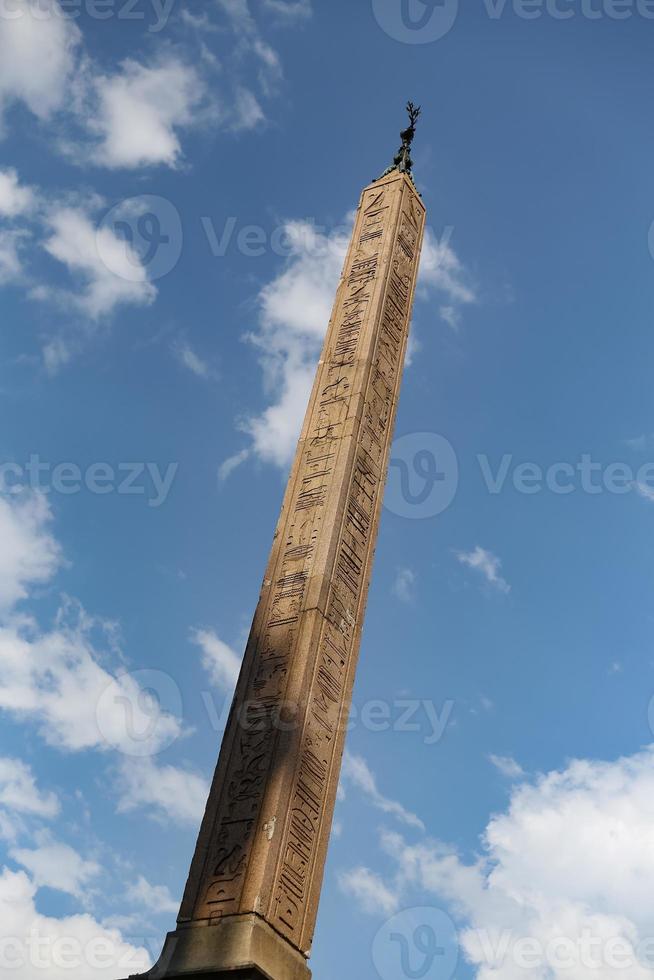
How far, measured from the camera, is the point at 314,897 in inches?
301

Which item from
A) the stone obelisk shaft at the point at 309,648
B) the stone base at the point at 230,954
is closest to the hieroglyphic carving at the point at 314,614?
the stone obelisk shaft at the point at 309,648

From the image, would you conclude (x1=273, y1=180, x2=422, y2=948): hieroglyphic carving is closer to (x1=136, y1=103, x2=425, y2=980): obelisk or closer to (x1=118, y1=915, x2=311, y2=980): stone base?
(x1=136, y1=103, x2=425, y2=980): obelisk

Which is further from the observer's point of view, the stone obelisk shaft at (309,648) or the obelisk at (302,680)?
the stone obelisk shaft at (309,648)

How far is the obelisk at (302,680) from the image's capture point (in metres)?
7.23

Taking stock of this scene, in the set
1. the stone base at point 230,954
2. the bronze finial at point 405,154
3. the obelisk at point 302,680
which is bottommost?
the stone base at point 230,954

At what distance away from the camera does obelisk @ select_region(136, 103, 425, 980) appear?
23.7ft

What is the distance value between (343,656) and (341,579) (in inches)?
25.8

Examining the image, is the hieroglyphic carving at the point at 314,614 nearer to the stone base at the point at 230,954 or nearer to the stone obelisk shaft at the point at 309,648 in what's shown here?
the stone obelisk shaft at the point at 309,648

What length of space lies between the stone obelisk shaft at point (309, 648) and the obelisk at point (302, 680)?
0.5 inches

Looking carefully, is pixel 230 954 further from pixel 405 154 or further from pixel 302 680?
pixel 405 154

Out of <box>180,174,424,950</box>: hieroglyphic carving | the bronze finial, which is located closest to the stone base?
<box>180,174,424,950</box>: hieroglyphic carving

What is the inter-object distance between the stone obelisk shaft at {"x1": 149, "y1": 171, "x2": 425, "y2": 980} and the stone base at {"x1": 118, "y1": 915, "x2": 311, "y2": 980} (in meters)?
0.04

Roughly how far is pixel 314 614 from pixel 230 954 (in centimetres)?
267

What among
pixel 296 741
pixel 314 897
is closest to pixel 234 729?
pixel 296 741
